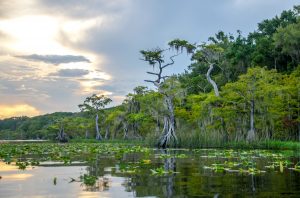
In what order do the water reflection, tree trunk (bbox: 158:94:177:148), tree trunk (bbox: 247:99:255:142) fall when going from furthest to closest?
tree trunk (bbox: 158:94:177:148)
tree trunk (bbox: 247:99:255:142)
the water reflection

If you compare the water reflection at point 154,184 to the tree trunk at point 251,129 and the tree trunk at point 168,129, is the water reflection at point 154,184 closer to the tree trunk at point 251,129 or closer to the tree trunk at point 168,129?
the tree trunk at point 251,129

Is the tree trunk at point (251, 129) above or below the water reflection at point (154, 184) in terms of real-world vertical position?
above

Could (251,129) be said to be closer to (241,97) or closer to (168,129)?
(241,97)

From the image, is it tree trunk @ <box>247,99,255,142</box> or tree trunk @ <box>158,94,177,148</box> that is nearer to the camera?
tree trunk @ <box>247,99,255,142</box>

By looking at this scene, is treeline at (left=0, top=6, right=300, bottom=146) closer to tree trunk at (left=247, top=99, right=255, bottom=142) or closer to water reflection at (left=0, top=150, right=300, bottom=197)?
tree trunk at (left=247, top=99, right=255, bottom=142)

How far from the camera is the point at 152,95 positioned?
52.2m

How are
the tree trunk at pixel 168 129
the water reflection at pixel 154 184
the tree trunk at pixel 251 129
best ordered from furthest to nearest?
the tree trunk at pixel 168 129, the tree trunk at pixel 251 129, the water reflection at pixel 154 184

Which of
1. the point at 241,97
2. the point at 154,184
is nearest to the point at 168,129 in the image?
the point at 241,97

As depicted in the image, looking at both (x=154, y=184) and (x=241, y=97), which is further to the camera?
(x=241, y=97)

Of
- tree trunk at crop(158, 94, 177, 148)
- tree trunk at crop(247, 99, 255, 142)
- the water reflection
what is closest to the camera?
the water reflection

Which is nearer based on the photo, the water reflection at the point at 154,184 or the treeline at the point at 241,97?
the water reflection at the point at 154,184

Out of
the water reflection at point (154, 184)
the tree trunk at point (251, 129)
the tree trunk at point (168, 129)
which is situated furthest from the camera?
the tree trunk at point (168, 129)

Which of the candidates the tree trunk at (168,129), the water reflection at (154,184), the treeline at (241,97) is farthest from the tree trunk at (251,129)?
the water reflection at (154,184)

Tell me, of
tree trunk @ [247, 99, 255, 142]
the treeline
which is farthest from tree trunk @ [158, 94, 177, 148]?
tree trunk @ [247, 99, 255, 142]
